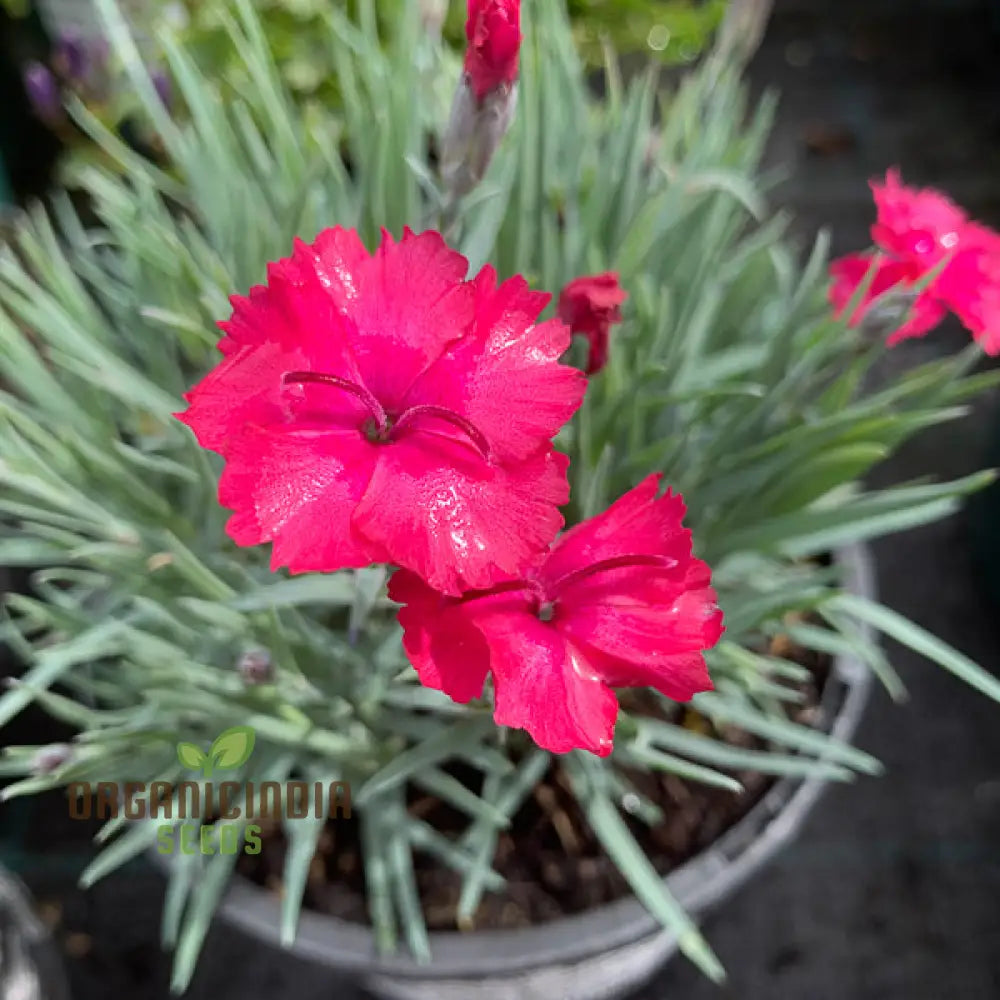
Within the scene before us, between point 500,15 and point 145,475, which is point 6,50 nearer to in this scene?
point 145,475

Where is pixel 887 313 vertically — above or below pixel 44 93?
Answer: below

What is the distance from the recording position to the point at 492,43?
16.1 inches

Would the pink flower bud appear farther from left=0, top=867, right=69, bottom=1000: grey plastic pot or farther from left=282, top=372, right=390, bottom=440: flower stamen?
left=0, top=867, right=69, bottom=1000: grey plastic pot

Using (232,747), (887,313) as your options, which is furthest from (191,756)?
(887,313)

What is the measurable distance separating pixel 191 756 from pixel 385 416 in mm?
280

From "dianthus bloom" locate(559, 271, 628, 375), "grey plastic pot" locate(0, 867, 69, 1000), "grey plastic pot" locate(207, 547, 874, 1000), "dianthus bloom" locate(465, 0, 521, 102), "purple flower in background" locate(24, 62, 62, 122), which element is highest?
"purple flower in background" locate(24, 62, 62, 122)

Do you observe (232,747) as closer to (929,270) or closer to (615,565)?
(615,565)

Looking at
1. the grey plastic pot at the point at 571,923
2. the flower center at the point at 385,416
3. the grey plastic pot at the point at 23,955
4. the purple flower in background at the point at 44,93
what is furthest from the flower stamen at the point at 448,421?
the purple flower in background at the point at 44,93

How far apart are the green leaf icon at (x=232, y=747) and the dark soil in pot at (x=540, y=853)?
0.13 m

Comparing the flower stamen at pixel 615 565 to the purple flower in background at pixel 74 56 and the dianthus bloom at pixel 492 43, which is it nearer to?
the dianthus bloom at pixel 492 43

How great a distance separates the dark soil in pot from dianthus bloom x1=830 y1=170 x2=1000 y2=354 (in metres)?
0.30

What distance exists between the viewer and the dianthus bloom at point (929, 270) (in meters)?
0.53

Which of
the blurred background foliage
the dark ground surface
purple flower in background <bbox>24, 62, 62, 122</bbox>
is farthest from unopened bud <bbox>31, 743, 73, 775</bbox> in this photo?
purple flower in background <bbox>24, 62, 62, 122</bbox>

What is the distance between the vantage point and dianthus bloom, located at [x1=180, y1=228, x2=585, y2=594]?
314 mm
